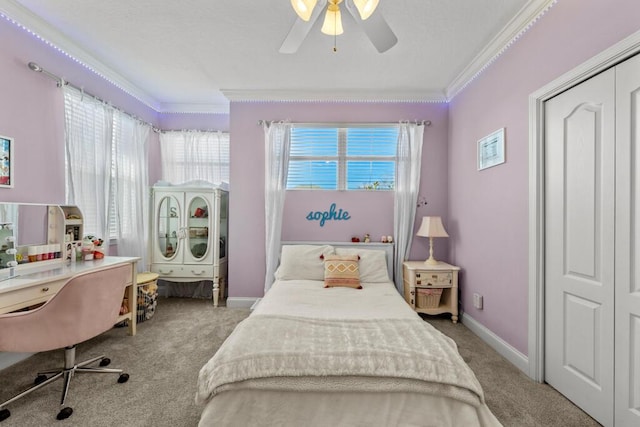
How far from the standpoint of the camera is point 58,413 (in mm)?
1776

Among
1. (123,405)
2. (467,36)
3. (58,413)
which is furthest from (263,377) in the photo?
(467,36)

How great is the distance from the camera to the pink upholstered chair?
1780mm

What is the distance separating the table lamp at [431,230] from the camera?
3.38 meters

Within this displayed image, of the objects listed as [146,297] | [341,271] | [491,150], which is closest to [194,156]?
[146,297]

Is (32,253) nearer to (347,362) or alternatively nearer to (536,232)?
(347,362)

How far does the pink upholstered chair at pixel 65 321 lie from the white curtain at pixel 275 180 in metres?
1.82

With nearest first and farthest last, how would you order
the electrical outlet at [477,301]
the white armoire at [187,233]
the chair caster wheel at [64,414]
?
the chair caster wheel at [64,414], the electrical outlet at [477,301], the white armoire at [187,233]

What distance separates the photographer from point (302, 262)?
332cm

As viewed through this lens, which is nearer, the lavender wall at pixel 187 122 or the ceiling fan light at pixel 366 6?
the ceiling fan light at pixel 366 6

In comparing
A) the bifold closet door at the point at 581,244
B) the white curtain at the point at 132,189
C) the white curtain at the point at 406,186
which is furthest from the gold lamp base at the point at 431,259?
the white curtain at the point at 132,189

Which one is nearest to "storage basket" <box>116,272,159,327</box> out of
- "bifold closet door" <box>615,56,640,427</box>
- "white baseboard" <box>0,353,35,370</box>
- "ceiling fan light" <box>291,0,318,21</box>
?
"white baseboard" <box>0,353,35,370</box>

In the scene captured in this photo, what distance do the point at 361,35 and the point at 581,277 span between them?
8.18 ft

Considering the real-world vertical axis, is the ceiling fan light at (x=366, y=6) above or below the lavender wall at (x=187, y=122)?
below

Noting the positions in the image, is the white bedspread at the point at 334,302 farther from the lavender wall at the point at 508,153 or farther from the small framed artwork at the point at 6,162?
the small framed artwork at the point at 6,162
